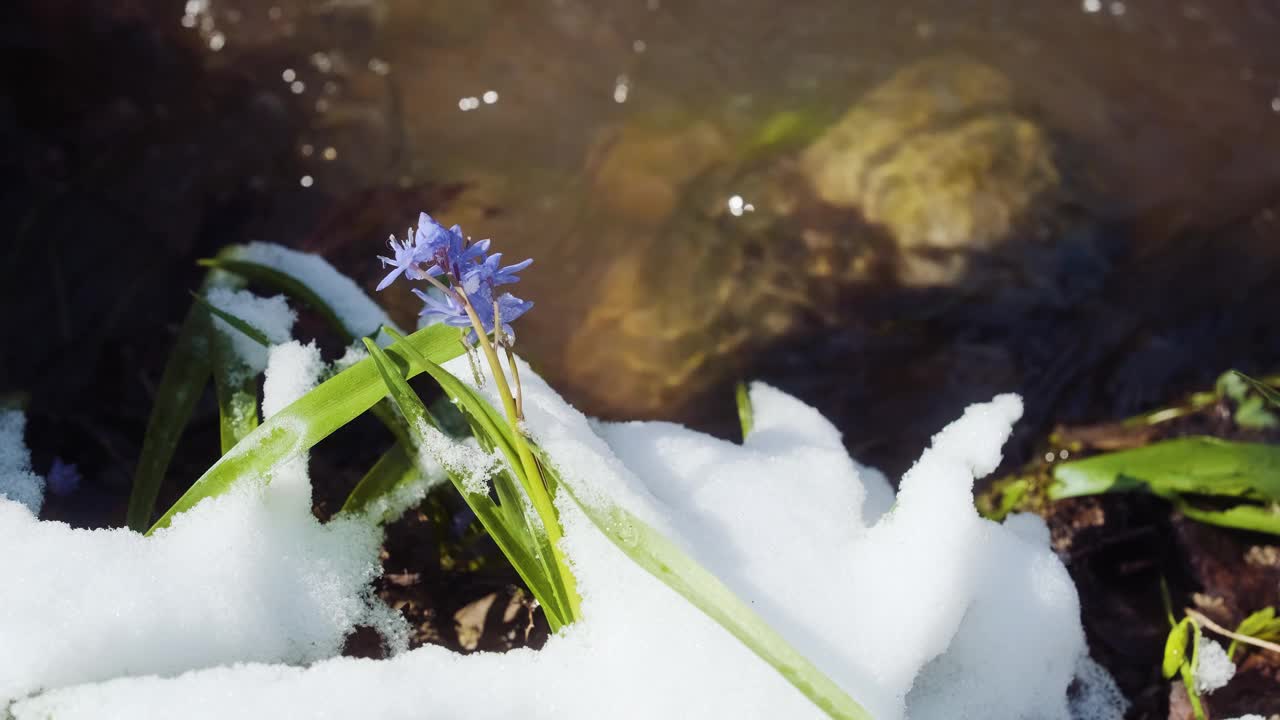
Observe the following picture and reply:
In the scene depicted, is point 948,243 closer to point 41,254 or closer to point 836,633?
point 836,633

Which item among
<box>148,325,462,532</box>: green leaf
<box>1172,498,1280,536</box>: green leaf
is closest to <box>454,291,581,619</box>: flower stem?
<box>148,325,462,532</box>: green leaf

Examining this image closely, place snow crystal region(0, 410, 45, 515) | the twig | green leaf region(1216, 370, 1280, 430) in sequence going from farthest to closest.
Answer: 1. green leaf region(1216, 370, 1280, 430)
2. the twig
3. snow crystal region(0, 410, 45, 515)

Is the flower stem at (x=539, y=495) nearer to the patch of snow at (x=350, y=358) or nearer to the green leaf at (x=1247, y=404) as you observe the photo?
the patch of snow at (x=350, y=358)

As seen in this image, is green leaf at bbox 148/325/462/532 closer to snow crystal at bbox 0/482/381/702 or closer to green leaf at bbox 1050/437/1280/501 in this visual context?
snow crystal at bbox 0/482/381/702

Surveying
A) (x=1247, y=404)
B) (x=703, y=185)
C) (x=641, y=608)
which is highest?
(x=641, y=608)

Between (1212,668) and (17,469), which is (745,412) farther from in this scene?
(17,469)

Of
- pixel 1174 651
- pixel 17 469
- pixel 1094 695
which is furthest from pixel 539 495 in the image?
pixel 1174 651

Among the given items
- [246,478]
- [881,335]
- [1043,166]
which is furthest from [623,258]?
[246,478]
